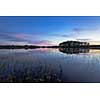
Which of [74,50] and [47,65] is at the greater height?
[74,50]

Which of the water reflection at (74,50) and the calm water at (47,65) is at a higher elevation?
the water reflection at (74,50)

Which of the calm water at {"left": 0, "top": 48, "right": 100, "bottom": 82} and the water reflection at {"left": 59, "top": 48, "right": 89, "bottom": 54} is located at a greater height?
the water reflection at {"left": 59, "top": 48, "right": 89, "bottom": 54}

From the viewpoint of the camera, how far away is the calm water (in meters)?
6.65

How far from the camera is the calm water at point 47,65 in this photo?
6647 mm

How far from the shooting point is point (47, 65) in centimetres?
668

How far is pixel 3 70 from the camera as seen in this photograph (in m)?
6.67

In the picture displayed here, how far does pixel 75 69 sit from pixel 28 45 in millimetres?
664

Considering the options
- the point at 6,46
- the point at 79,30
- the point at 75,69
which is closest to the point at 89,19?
the point at 79,30
